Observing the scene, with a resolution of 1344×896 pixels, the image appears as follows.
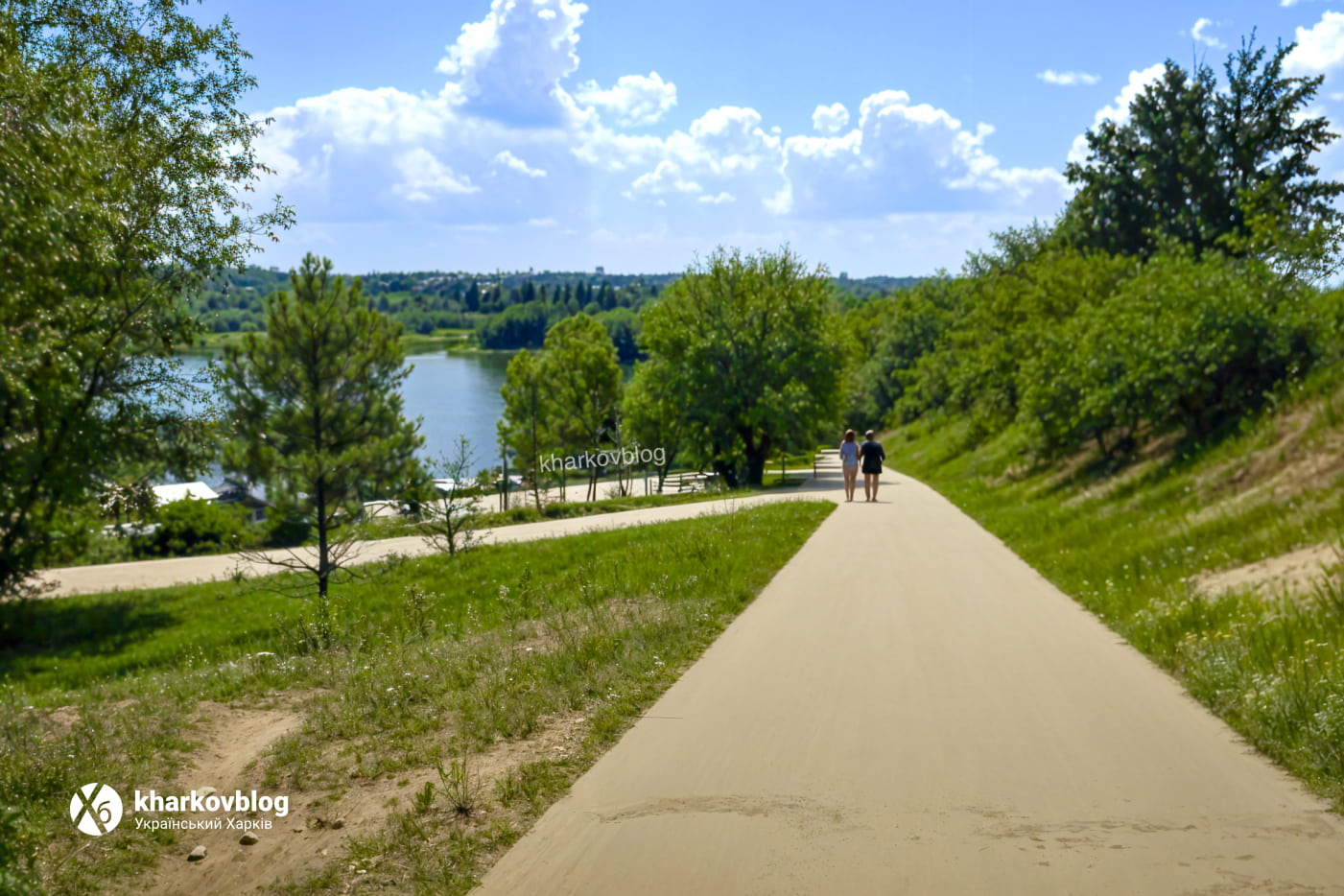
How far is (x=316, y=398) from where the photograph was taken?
18.8 meters

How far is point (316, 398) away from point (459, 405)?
11711cm

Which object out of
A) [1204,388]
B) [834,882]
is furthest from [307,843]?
[1204,388]

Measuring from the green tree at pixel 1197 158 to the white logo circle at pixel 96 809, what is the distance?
4760 centimetres

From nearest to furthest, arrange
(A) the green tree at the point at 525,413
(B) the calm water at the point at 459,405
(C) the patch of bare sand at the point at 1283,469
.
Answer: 1. (C) the patch of bare sand at the point at 1283,469
2. (A) the green tree at the point at 525,413
3. (B) the calm water at the point at 459,405

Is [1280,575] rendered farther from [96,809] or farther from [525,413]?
[525,413]

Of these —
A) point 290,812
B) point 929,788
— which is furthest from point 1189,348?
point 290,812

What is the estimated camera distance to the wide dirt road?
427 cm

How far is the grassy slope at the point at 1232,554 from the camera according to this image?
6.04m

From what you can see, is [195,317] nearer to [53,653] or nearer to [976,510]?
[53,653]

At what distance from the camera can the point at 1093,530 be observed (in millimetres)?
14211

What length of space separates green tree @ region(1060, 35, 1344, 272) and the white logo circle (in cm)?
4760

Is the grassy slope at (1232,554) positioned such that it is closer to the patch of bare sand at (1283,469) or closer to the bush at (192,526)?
the patch of bare sand at (1283,469)

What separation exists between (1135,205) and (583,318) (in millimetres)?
36059

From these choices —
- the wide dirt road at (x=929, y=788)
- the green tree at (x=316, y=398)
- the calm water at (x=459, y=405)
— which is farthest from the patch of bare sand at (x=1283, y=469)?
the calm water at (x=459, y=405)
